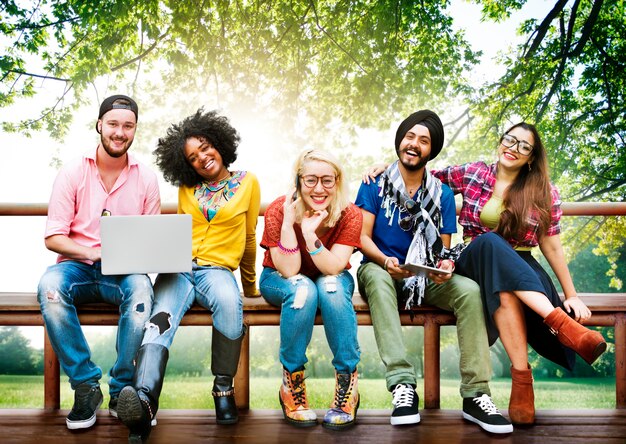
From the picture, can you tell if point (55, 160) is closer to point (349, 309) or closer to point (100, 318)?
point (100, 318)

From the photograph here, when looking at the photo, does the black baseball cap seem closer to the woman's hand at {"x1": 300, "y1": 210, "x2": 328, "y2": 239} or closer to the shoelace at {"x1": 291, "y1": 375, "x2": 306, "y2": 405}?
the woman's hand at {"x1": 300, "y1": 210, "x2": 328, "y2": 239}

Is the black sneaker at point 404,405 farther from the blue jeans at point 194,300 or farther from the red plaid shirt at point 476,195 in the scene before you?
the red plaid shirt at point 476,195

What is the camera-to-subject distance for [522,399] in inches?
84.6

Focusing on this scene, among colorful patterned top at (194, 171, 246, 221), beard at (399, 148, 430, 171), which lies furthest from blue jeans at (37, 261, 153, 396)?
beard at (399, 148, 430, 171)

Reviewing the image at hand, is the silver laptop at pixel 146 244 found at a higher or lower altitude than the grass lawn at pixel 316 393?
higher

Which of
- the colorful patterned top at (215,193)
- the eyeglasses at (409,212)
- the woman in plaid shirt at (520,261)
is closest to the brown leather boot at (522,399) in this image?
the woman in plaid shirt at (520,261)

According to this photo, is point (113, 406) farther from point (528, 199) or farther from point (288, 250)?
point (528, 199)

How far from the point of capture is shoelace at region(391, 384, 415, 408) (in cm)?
208

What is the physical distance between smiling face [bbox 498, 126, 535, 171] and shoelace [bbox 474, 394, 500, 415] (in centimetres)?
98

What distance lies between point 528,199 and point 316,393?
8.20 m

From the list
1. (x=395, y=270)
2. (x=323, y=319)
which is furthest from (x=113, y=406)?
(x=395, y=270)

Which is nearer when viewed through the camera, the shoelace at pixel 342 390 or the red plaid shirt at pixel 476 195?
the shoelace at pixel 342 390

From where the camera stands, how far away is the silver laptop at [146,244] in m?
2.05

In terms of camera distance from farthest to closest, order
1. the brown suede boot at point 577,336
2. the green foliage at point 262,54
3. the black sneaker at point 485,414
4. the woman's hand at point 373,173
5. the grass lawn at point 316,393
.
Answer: the grass lawn at point 316,393
the green foliage at point 262,54
the woman's hand at point 373,173
the black sneaker at point 485,414
the brown suede boot at point 577,336
